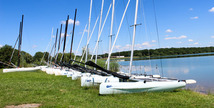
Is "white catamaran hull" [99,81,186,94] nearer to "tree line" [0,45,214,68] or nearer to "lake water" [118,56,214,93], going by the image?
"lake water" [118,56,214,93]

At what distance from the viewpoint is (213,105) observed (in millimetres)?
6883

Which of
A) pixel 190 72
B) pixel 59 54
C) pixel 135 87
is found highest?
pixel 59 54

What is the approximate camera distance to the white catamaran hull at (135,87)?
8081 mm

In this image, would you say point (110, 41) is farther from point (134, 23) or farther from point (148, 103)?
point (148, 103)

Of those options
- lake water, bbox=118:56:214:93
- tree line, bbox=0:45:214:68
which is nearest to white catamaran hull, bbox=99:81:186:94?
lake water, bbox=118:56:214:93

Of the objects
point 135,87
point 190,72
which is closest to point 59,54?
point 190,72

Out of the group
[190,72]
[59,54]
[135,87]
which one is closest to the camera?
[135,87]

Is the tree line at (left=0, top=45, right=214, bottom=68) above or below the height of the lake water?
above

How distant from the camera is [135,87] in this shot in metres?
8.46

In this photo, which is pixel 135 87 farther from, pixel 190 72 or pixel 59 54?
pixel 59 54

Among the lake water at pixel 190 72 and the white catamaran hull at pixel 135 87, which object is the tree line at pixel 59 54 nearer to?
the lake water at pixel 190 72

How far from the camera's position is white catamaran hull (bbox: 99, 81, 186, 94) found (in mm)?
8081

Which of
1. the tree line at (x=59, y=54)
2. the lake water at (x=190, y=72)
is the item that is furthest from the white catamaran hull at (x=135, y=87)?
the tree line at (x=59, y=54)

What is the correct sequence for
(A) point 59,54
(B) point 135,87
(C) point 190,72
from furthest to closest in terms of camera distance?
1. (A) point 59,54
2. (C) point 190,72
3. (B) point 135,87
